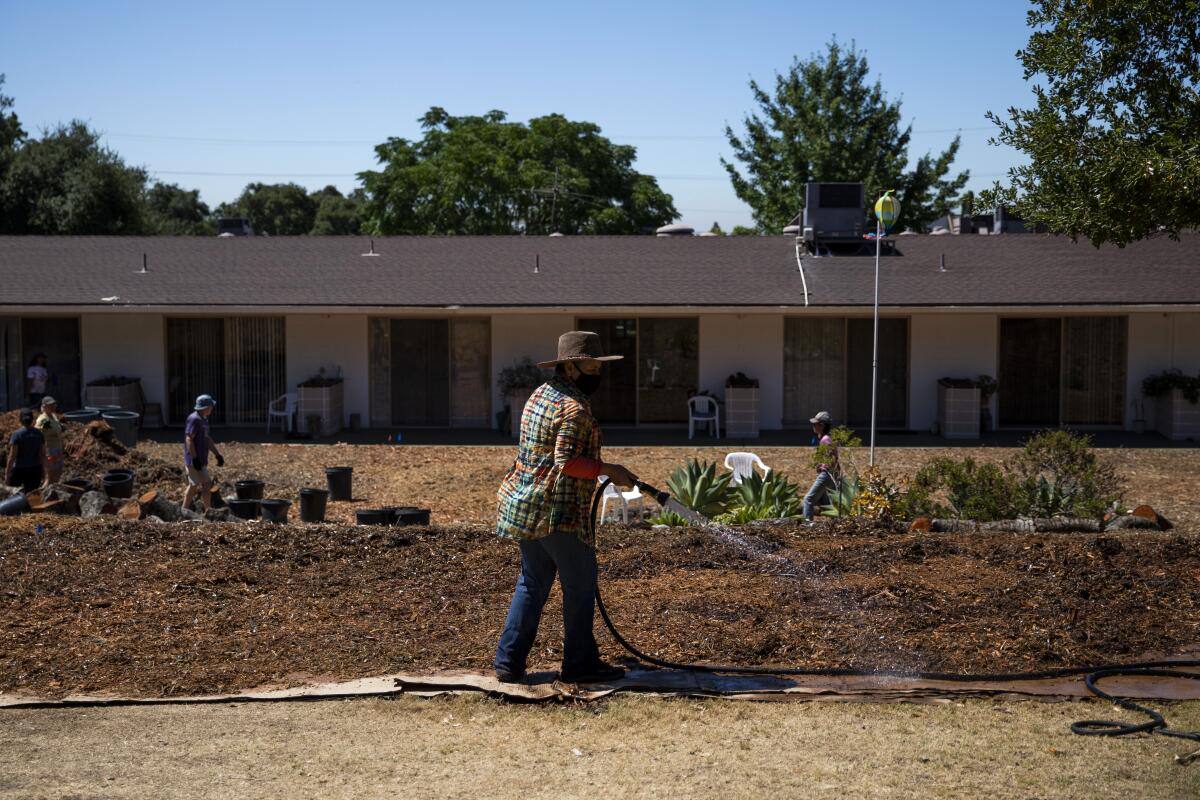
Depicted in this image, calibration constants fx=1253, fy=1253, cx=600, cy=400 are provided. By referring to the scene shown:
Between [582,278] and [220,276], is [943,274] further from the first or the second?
[220,276]

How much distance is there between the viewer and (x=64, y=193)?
4606cm

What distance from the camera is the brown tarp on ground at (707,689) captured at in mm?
6648

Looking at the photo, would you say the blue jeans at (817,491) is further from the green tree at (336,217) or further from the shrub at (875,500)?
the green tree at (336,217)

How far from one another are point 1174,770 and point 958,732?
0.98m

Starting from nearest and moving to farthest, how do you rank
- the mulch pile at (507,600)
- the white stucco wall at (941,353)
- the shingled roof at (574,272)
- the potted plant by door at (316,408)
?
the mulch pile at (507,600)
the potted plant by door at (316,408)
the shingled roof at (574,272)
the white stucco wall at (941,353)

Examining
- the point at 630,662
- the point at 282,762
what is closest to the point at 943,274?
the point at 630,662

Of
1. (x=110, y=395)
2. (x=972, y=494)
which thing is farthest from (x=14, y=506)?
(x=110, y=395)

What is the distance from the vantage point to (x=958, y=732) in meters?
6.15

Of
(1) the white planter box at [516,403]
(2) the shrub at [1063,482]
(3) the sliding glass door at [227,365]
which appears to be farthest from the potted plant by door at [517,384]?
(2) the shrub at [1063,482]

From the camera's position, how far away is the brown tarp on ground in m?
6.65

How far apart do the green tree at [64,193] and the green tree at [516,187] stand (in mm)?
10106

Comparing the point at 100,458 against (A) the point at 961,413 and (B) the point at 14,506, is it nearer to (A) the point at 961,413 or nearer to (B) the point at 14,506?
(B) the point at 14,506

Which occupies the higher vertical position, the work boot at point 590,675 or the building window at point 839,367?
the building window at point 839,367

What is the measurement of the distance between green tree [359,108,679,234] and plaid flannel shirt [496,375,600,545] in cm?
4109
